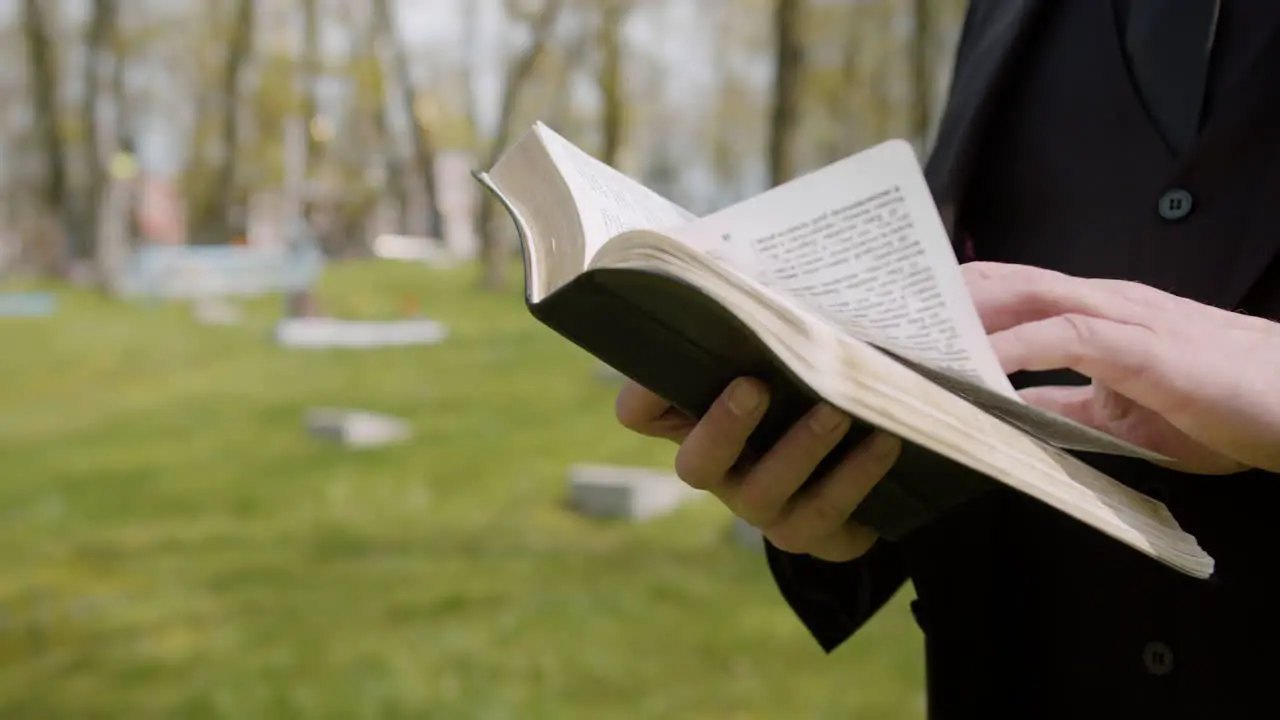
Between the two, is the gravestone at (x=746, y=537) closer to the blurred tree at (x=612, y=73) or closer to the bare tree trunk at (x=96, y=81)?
the bare tree trunk at (x=96, y=81)

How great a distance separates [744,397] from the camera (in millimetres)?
478

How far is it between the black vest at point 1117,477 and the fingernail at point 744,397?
24cm

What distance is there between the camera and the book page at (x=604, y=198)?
0.51 m

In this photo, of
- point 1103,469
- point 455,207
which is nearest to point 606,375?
point 1103,469

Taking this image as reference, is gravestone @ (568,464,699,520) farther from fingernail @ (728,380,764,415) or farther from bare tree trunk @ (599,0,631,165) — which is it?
bare tree trunk @ (599,0,631,165)

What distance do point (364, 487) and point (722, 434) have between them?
9.50 ft

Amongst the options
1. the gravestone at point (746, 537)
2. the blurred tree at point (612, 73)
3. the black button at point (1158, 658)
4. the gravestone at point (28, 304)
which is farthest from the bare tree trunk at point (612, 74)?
the black button at point (1158, 658)

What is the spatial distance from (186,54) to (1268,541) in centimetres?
1479

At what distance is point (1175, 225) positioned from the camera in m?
0.58

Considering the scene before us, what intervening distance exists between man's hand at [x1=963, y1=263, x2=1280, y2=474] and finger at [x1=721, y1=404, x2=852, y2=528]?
0.08 meters

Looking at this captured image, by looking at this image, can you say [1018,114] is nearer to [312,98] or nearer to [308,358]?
[308,358]

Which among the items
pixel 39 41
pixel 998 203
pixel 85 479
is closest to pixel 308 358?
pixel 85 479

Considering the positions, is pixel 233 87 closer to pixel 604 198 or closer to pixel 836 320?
pixel 604 198

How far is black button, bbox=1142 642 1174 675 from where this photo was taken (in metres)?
0.58
